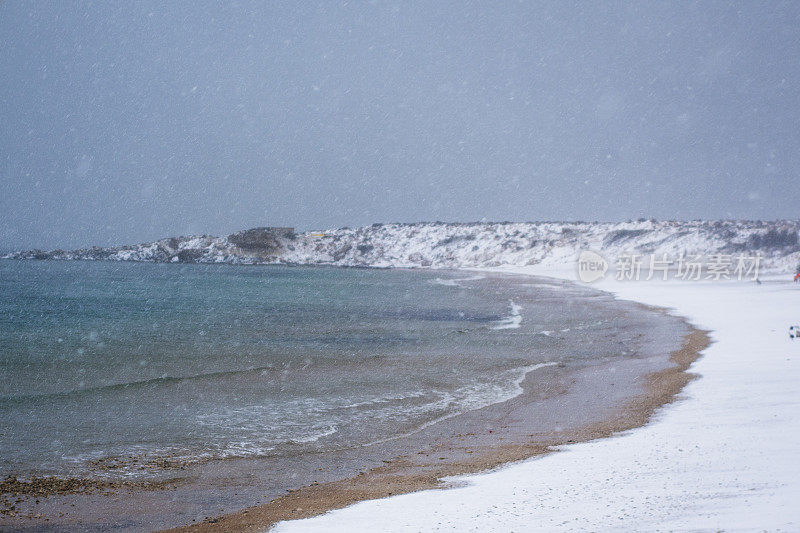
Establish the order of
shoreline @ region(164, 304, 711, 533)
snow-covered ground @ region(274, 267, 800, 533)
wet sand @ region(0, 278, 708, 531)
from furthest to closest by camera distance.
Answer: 1. wet sand @ region(0, 278, 708, 531)
2. shoreline @ region(164, 304, 711, 533)
3. snow-covered ground @ region(274, 267, 800, 533)

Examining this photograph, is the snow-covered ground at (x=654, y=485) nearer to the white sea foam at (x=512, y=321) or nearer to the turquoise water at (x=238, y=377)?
the turquoise water at (x=238, y=377)

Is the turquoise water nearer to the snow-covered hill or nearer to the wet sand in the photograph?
the wet sand

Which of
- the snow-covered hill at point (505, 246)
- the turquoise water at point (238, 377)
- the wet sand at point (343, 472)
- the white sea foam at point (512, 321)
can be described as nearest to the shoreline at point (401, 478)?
the wet sand at point (343, 472)

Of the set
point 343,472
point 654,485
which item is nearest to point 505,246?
point 343,472

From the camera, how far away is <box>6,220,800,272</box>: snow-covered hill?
106125mm

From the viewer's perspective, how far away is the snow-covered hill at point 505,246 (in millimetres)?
106125

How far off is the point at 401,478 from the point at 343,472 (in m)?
1.29

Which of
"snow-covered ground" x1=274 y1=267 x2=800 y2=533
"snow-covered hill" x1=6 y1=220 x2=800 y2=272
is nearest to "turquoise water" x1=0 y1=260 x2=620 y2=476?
"snow-covered ground" x1=274 y1=267 x2=800 y2=533

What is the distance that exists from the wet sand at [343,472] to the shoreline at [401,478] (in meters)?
0.02

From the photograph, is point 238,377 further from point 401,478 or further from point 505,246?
point 505,246

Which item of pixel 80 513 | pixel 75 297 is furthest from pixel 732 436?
pixel 75 297

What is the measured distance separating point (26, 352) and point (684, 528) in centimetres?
2660

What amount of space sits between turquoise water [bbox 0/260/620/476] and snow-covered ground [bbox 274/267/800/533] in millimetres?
4565

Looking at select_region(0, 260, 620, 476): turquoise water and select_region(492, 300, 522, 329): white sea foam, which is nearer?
select_region(0, 260, 620, 476): turquoise water
